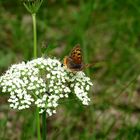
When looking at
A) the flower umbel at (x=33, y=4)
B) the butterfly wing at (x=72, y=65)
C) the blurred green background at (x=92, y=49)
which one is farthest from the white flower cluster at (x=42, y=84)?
the blurred green background at (x=92, y=49)

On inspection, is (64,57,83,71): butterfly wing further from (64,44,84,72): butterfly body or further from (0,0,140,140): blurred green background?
(0,0,140,140): blurred green background

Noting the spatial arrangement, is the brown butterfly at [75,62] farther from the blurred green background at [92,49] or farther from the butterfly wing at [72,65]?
the blurred green background at [92,49]

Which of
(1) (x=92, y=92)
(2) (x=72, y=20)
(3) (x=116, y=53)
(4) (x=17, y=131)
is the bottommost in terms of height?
(4) (x=17, y=131)

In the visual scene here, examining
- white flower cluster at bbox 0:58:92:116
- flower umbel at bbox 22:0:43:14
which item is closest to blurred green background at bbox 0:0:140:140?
white flower cluster at bbox 0:58:92:116

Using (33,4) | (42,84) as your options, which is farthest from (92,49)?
(42,84)

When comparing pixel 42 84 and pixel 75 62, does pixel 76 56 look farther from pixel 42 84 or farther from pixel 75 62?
pixel 42 84

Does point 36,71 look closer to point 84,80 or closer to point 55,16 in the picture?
point 84,80

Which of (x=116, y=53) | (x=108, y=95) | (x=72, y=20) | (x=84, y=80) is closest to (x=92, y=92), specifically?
(x=108, y=95)
